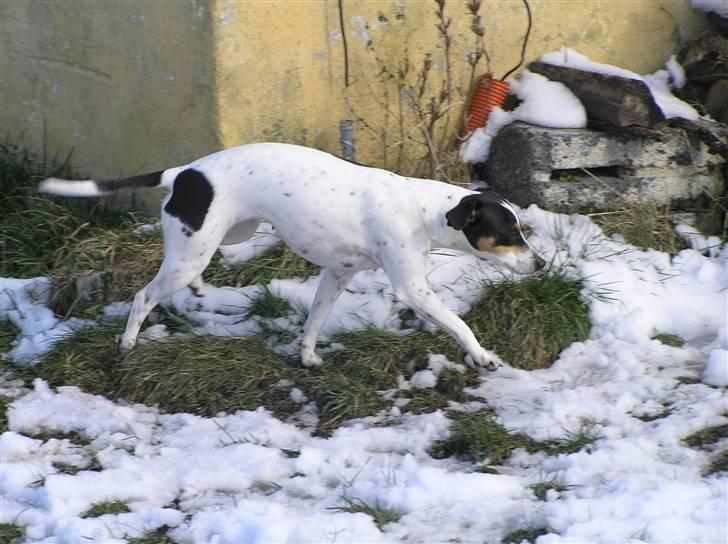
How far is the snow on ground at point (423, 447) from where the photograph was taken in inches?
144

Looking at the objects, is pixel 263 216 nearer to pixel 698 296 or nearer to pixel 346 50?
pixel 346 50

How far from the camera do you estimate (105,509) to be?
387 cm

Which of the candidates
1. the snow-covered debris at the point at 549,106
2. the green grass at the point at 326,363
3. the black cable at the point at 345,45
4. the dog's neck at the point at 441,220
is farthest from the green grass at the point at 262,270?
the snow-covered debris at the point at 549,106

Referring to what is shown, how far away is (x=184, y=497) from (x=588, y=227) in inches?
121

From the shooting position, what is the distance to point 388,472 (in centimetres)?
399

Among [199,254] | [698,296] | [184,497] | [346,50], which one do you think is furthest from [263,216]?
[698,296]

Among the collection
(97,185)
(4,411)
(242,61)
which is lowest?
(4,411)

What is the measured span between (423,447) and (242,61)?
8.64 feet

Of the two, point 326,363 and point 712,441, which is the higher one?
point 712,441

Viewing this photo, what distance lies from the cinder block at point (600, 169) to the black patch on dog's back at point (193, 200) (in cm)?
231

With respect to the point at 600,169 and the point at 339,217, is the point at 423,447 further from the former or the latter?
the point at 600,169

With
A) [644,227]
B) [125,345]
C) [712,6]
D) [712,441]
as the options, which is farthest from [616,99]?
[125,345]

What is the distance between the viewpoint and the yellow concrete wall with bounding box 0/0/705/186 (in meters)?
5.88

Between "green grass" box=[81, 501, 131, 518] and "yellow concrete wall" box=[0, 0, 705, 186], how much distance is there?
2577 mm
